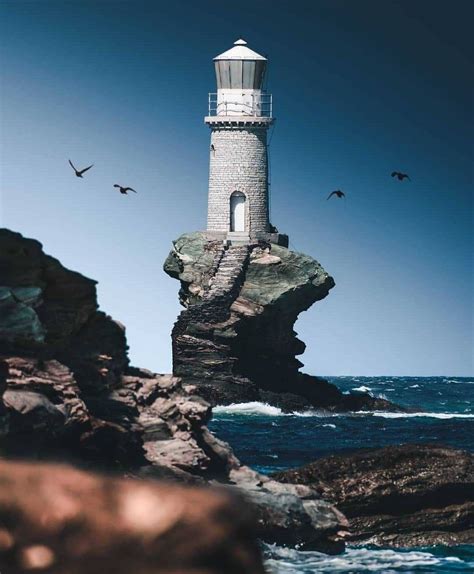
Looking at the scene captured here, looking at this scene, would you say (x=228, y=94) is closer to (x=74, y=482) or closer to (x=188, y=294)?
(x=188, y=294)

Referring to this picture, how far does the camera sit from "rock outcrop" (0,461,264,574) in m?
2.83

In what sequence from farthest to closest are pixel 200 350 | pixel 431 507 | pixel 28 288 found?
pixel 200 350 → pixel 431 507 → pixel 28 288

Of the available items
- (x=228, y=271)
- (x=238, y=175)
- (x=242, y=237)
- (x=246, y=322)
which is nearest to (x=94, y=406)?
(x=246, y=322)

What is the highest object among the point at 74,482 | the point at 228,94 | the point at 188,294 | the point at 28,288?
the point at 228,94

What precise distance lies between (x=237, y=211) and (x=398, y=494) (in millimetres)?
80354

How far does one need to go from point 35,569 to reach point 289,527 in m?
26.4

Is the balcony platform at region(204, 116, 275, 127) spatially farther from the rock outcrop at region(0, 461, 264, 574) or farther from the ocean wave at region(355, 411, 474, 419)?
the rock outcrop at region(0, 461, 264, 574)

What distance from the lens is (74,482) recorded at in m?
2.90

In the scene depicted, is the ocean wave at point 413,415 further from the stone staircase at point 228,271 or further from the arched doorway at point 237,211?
the arched doorway at point 237,211

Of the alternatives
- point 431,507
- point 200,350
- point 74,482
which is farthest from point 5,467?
point 200,350

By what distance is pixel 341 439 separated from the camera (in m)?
76.9

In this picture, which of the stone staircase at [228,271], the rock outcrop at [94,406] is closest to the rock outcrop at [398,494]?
the rock outcrop at [94,406]

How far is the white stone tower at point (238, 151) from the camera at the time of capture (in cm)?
11050

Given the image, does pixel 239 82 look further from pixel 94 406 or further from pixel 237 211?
pixel 94 406
